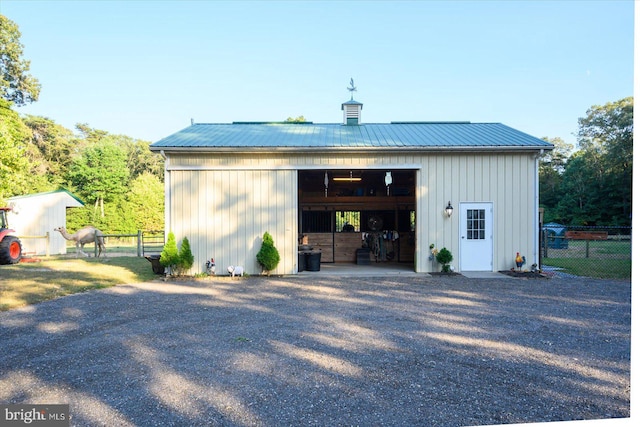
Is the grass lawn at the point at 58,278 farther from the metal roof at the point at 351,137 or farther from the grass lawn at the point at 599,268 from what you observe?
the grass lawn at the point at 599,268

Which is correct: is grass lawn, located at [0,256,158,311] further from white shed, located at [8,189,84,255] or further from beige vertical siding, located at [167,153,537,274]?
white shed, located at [8,189,84,255]

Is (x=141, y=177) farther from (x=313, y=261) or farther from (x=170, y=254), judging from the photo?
(x=313, y=261)

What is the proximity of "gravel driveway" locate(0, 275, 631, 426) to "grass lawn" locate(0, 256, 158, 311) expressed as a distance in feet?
2.32

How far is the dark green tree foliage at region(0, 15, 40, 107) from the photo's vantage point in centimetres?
1437

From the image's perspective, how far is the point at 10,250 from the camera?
1128cm

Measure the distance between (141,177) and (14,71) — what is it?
1416cm

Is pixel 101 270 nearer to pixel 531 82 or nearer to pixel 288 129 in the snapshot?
pixel 288 129

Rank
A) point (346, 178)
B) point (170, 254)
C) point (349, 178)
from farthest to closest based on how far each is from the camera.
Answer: point (346, 178), point (349, 178), point (170, 254)

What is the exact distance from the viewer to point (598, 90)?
5.57 metres

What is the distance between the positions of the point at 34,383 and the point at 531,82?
31.4 feet

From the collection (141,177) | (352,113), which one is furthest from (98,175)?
(352,113)

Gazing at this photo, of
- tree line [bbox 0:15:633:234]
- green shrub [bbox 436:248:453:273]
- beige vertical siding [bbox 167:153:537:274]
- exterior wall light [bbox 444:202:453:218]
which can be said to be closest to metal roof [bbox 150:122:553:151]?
beige vertical siding [bbox 167:153:537:274]

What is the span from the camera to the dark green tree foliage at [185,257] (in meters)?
9.09

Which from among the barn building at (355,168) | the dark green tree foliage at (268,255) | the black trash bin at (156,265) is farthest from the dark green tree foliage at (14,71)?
the dark green tree foliage at (268,255)
